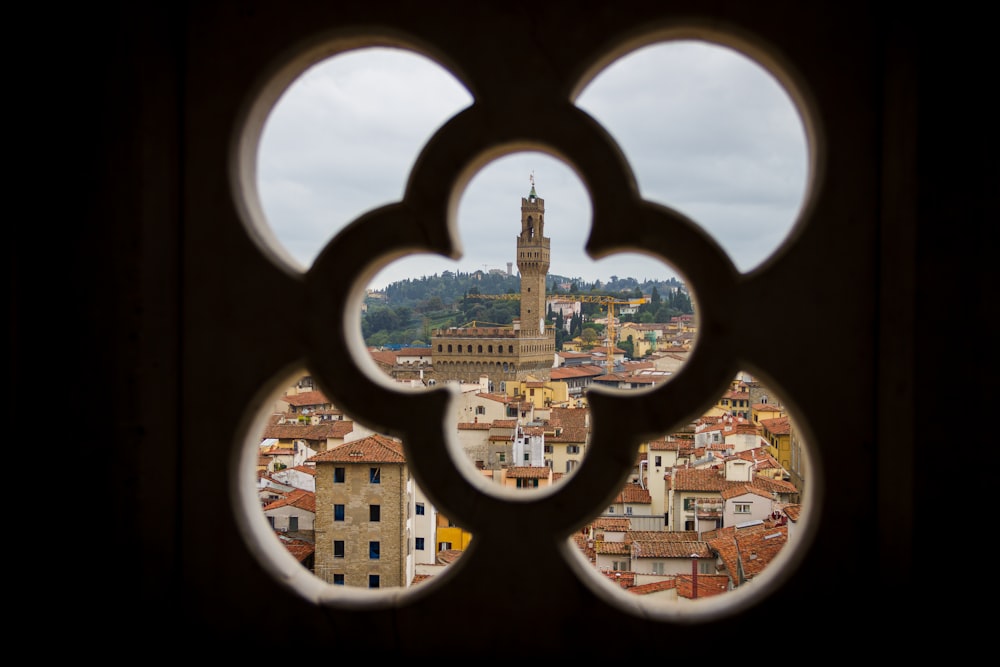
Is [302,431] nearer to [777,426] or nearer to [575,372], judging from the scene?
[777,426]

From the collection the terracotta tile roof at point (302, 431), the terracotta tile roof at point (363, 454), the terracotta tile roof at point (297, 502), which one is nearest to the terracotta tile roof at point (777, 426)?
the terracotta tile roof at point (302, 431)

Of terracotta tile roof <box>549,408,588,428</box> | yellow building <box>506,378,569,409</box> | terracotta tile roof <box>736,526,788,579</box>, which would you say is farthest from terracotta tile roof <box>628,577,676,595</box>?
yellow building <box>506,378,569,409</box>

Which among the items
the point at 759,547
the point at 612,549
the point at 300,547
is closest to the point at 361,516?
the point at 300,547

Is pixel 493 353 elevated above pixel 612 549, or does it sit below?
above

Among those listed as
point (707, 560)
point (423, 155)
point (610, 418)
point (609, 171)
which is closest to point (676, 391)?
point (610, 418)

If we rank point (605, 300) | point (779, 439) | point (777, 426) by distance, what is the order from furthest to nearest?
1. point (605, 300)
2. point (777, 426)
3. point (779, 439)

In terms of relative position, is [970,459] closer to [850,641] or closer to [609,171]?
[850,641]

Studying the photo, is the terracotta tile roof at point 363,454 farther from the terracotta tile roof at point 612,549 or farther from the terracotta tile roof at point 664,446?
the terracotta tile roof at point 664,446
